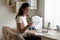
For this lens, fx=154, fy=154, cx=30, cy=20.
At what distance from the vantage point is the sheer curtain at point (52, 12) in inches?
147

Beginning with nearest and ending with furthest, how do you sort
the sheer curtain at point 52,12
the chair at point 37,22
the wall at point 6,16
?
the wall at point 6,16 < the chair at point 37,22 < the sheer curtain at point 52,12

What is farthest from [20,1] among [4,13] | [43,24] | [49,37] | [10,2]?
[49,37]

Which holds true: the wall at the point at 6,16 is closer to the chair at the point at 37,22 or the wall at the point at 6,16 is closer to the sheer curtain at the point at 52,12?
the chair at the point at 37,22

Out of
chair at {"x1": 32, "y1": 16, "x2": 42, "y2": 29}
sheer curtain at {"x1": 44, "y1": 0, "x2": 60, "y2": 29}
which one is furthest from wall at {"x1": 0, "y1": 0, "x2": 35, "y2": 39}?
sheer curtain at {"x1": 44, "y1": 0, "x2": 60, "y2": 29}

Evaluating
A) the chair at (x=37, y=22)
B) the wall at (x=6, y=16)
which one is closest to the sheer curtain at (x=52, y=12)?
the chair at (x=37, y=22)

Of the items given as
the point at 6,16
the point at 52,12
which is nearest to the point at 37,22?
the point at 52,12

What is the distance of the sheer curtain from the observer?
12.3 feet

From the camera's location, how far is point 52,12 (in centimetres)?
382

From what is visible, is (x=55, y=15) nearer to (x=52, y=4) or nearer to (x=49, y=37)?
(x=52, y=4)

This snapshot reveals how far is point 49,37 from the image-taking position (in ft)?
8.60

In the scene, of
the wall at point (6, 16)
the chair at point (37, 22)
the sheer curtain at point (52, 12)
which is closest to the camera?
the wall at point (6, 16)

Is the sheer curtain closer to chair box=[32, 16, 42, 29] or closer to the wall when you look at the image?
chair box=[32, 16, 42, 29]

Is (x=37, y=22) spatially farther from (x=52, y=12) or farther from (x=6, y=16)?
(x=6, y=16)

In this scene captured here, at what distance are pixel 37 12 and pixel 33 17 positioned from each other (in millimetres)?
321
